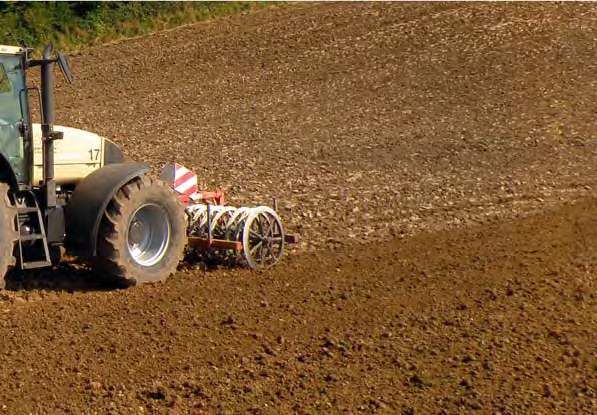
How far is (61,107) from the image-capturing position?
59.3ft

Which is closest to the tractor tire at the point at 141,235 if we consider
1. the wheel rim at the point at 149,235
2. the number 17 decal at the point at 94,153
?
the wheel rim at the point at 149,235

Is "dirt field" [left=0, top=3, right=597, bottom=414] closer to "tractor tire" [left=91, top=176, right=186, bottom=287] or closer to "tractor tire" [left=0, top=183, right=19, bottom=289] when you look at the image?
"tractor tire" [left=91, top=176, right=186, bottom=287]

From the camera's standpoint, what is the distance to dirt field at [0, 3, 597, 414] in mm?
7000

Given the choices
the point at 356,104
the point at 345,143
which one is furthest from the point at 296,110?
the point at 345,143

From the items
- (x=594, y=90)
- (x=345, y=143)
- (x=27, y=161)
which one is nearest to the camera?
(x=27, y=161)

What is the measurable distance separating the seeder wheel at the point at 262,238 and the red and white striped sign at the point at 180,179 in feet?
2.76

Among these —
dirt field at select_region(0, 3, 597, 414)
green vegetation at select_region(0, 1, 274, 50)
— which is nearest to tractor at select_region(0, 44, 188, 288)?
dirt field at select_region(0, 3, 597, 414)

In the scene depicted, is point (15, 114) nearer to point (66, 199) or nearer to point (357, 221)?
point (66, 199)

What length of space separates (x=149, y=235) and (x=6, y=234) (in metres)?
1.68

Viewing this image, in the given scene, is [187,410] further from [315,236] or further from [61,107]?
[61,107]

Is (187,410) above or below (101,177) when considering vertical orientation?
below

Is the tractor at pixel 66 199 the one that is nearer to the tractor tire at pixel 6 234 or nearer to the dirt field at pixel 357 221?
the tractor tire at pixel 6 234

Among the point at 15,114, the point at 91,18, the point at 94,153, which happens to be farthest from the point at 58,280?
the point at 91,18

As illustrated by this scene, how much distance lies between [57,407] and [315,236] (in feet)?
18.1
